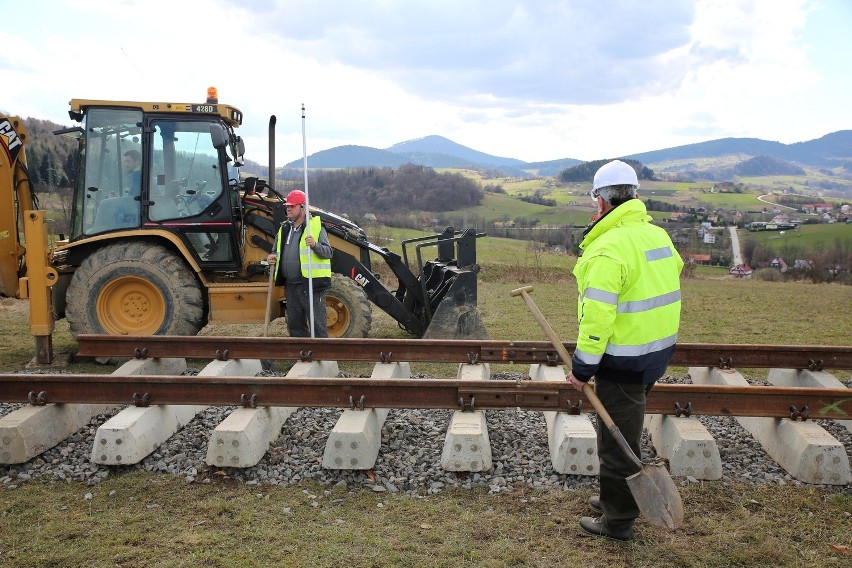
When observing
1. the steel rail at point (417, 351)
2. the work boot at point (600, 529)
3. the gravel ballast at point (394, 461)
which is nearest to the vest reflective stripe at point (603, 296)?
the work boot at point (600, 529)

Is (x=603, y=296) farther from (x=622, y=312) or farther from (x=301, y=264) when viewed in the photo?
(x=301, y=264)

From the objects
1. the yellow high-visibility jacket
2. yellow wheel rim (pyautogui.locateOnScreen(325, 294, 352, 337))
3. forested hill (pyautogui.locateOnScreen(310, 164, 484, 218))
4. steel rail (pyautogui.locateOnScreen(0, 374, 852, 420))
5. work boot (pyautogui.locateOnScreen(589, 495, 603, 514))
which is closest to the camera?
work boot (pyautogui.locateOnScreen(589, 495, 603, 514))

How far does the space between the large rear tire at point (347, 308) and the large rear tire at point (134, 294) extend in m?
1.64

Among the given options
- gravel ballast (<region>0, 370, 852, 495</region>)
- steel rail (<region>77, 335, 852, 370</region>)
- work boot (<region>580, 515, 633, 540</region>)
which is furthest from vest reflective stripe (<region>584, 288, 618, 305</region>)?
steel rail (<region>77, 335, 852, 370</region>)

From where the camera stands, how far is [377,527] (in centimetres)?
390

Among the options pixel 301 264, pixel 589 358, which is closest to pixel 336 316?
pixel 301 264

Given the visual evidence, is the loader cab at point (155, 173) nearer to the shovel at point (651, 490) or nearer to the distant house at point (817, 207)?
the shovel at point (651, 490)

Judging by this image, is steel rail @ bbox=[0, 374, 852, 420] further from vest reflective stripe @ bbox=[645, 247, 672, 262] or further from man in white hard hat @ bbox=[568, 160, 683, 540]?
vest reflective stripe @ bbox=[645, 247, 672, 262]

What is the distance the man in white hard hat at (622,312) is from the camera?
3406 mm

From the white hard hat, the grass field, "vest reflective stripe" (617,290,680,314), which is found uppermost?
the white hard hat

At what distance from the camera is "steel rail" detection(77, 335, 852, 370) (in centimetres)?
628

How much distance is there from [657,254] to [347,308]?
221 inches

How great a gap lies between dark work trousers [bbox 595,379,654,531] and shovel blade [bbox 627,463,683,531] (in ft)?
0.35

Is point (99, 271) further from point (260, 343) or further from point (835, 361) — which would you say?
point (835, 361)
